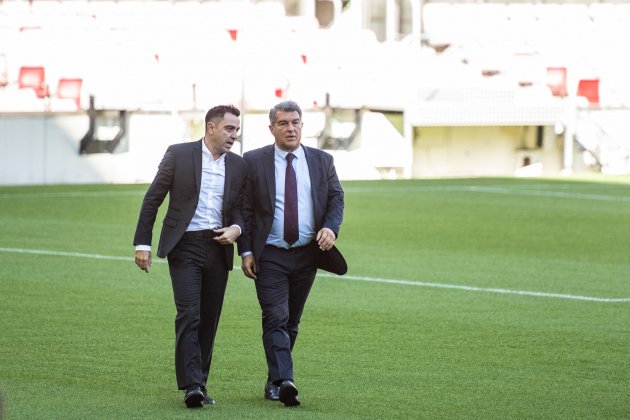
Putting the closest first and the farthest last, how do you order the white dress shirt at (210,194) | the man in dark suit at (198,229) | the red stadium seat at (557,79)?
the man in dark suit at (198,229) < the white dress shirt at (210,194) < the red stadium seat at (557,79)

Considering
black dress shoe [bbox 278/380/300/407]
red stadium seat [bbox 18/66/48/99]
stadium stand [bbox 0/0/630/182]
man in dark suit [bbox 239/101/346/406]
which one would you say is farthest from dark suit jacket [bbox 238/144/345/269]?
red stadium seat [bbox 18/66/48/99]

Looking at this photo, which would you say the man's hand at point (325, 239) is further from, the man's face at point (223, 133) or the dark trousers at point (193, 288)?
the man's face at point (223, 133)

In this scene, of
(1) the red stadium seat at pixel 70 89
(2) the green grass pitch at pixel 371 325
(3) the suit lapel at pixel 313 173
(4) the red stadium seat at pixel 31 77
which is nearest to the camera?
(3) the suit lapel at pixel 313 173

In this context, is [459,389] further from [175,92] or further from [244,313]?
[175,92]

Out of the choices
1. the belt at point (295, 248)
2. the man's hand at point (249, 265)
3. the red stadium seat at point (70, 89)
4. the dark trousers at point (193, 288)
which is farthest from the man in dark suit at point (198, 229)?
the red stadium seat at point (70, 89)

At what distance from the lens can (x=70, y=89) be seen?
33.2 m

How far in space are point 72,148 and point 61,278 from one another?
13237mm

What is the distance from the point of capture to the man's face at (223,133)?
343 inches

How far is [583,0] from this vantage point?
48531mm

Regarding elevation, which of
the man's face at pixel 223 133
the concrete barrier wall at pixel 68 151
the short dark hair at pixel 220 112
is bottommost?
the man's face at pixel 223 133

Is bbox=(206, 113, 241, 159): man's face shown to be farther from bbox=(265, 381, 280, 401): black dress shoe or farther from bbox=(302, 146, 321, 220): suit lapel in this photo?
bbox=(265, 381, 280, 401): black dress shoe

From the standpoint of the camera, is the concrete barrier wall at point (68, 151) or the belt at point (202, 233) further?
the concrete barrier wall at point (68, 151)

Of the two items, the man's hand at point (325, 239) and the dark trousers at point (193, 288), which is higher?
the man's hand at point (325, 239)

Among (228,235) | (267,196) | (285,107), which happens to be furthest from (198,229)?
(285,107)
